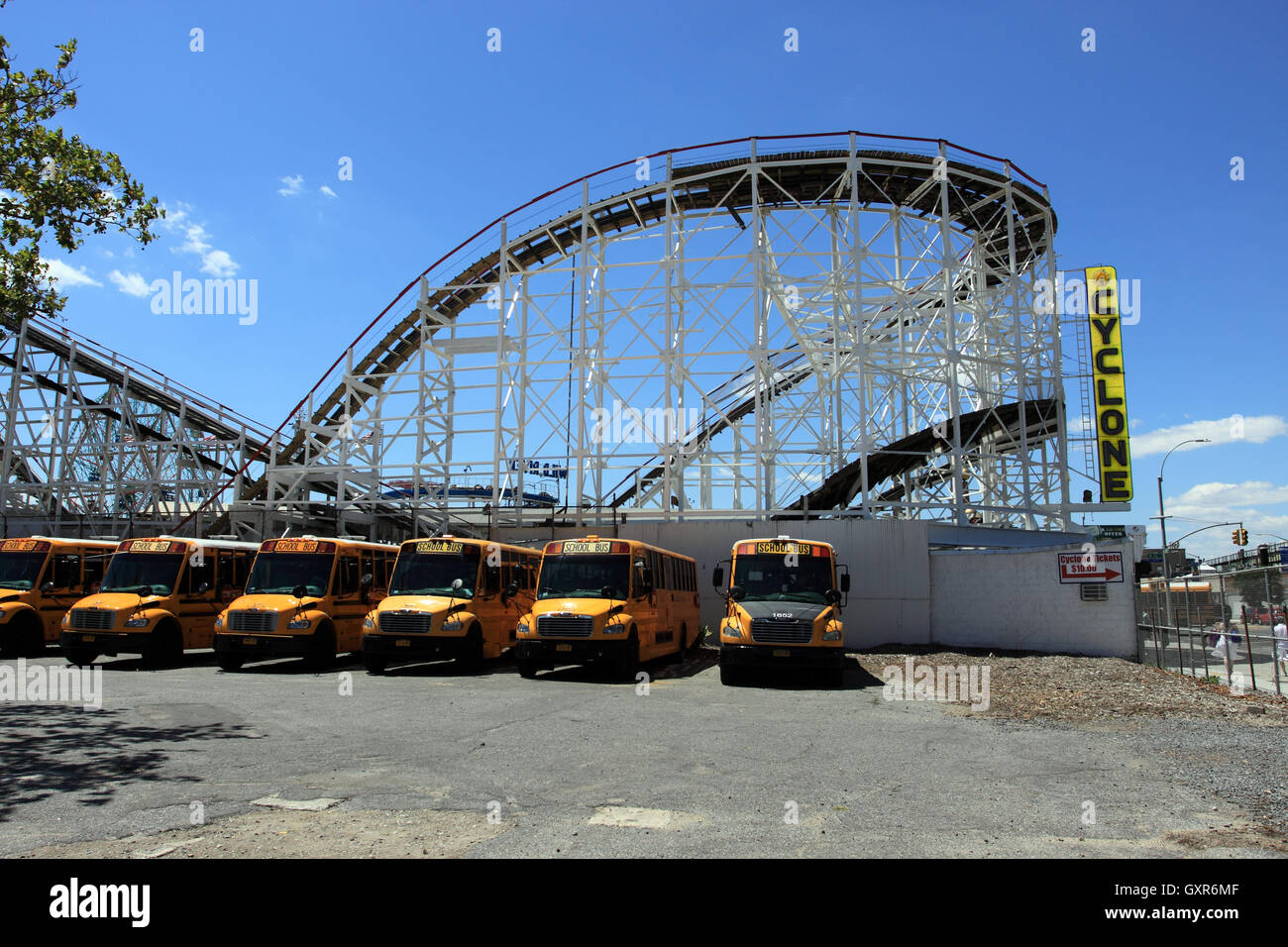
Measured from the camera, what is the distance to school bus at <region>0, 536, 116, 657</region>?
62.9ft

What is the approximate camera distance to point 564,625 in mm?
15859

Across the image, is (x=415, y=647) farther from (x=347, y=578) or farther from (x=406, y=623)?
(x=347, y=578)

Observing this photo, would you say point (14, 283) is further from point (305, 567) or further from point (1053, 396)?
point (1053, 396)

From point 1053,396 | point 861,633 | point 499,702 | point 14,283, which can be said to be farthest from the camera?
point 1053,396

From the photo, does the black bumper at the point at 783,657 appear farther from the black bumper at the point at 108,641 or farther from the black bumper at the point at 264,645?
the black bumper at the point at 108,641

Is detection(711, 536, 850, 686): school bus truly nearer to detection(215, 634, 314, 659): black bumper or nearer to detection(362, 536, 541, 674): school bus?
detection(362, 536, 541, 674): school bus

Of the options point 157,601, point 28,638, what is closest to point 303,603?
point 157,601

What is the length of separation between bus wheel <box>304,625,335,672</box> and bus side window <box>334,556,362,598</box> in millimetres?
1016

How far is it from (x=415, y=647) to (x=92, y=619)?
670 cm

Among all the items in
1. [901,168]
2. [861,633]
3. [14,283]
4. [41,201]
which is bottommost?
[861,633]

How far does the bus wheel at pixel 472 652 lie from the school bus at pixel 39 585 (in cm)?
968

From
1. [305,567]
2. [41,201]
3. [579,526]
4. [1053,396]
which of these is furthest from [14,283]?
[1053,396]
